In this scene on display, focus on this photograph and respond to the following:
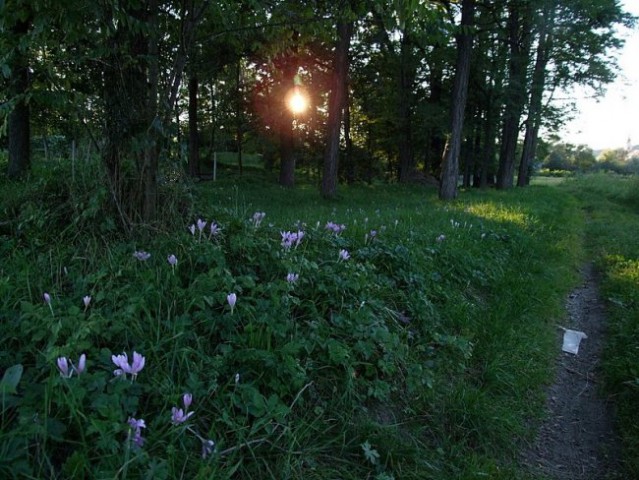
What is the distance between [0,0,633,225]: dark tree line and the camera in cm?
321

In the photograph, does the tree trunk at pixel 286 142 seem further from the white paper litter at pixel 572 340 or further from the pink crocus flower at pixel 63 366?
the pink crocus flower at pixel 63 366

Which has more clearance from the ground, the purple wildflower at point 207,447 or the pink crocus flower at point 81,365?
the pink crocus flower at point 81,365

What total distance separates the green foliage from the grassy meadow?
0.04 ft

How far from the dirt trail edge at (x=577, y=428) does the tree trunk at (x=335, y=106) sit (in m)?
9.04

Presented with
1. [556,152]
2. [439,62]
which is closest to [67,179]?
[439,62]

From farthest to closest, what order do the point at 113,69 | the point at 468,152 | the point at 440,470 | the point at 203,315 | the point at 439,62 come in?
the point at 468,152, the point at 439,62, the point at 113,69, the point at 203,315, the point at 440,470

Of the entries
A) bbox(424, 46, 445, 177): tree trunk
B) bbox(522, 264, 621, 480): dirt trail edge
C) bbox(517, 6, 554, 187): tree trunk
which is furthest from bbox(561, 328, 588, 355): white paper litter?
bbox(424, 46, 445, 177): tree trunk

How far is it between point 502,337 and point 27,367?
141 inches

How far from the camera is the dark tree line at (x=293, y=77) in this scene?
3207mm

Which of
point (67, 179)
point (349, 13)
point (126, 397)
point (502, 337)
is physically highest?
point (349, 13)

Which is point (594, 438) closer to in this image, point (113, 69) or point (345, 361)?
point (345, 361)

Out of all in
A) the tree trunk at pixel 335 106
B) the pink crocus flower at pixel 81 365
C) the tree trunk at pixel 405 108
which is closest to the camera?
the pink crocus flower at pixel 81 365

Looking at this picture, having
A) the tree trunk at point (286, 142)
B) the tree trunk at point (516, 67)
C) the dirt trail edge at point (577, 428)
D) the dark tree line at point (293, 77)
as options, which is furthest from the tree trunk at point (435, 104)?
the dirt trail edge at point (577, 428)

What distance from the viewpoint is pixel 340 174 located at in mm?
23344
